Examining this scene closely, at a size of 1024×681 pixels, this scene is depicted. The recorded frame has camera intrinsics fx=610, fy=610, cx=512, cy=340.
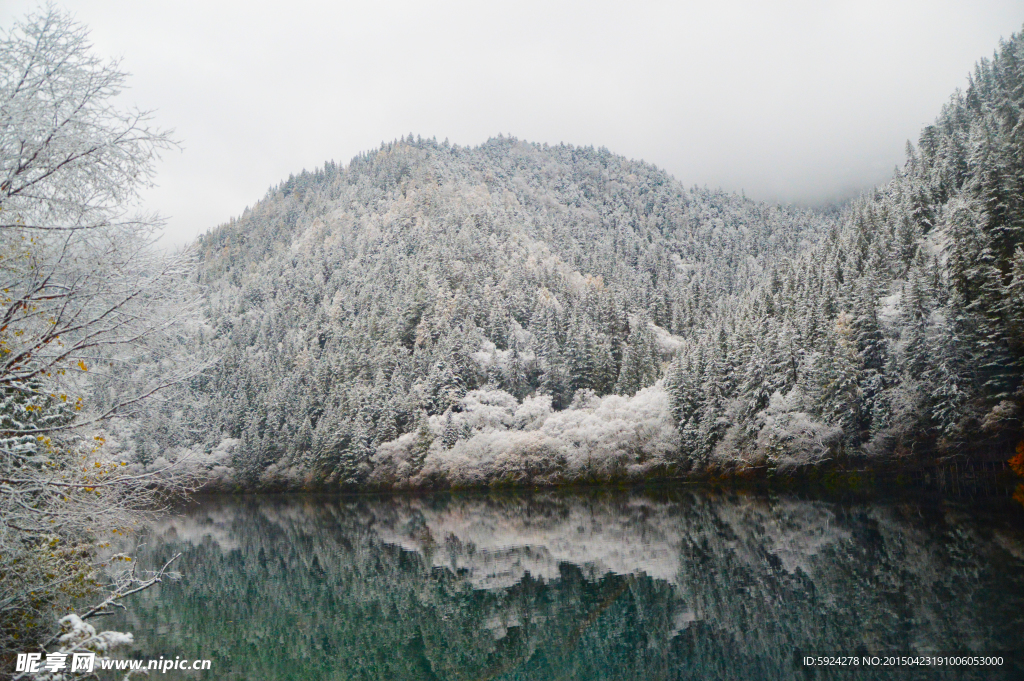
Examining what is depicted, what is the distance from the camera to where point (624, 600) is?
1908cm

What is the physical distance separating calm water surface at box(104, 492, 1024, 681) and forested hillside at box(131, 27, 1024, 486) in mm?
7936

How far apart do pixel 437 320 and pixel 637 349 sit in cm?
3661

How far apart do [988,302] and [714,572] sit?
93.1 ft

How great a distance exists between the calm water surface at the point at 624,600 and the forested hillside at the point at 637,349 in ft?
26.0

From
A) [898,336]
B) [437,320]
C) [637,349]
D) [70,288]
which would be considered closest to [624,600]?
[70,288]

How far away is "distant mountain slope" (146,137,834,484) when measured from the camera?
84.8 meters

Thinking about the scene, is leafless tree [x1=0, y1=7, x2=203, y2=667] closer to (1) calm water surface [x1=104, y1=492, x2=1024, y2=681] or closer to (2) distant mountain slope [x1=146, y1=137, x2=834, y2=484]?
(1) calm water surface [x1=104, y1=492, x2=1024, y2=681]

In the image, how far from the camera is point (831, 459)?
1953 inches

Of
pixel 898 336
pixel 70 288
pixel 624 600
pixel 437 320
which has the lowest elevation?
pixel 624 600

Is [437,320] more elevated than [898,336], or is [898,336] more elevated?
[437,320]

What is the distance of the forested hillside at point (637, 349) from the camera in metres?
39.4

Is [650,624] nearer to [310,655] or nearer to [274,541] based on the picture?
[310,655]

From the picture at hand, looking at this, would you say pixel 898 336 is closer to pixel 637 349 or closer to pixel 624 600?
pixel 637 349

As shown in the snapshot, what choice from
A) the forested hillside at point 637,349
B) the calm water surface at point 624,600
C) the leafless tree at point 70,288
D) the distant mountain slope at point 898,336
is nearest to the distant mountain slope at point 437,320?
the forested hillside at point 637,349
